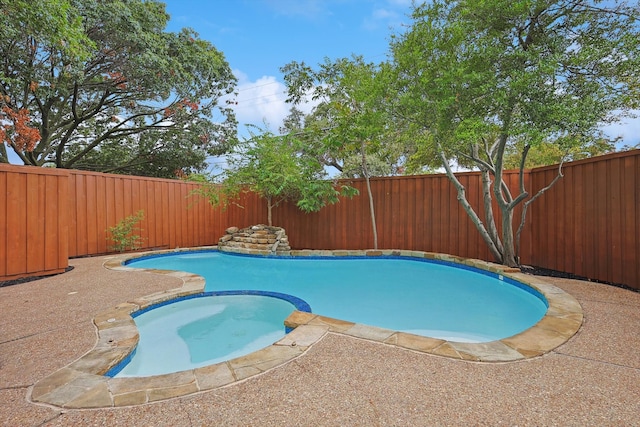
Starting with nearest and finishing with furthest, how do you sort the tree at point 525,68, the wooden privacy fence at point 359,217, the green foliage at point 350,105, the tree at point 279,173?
the tree at point 525,68
the wooden privacy fence at point 359,217
the green foliage at point 350,105
the tree at point 279,173

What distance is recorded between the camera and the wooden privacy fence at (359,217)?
152 inches

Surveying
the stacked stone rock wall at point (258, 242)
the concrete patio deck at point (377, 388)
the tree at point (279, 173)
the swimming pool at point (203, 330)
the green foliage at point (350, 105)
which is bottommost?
the swimming pool at point (203, 330)

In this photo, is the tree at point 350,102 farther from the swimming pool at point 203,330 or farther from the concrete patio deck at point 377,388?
the concrete patio deck at point 377,388

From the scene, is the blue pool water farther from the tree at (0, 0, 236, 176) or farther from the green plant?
the tree at (0, 0, 236, 176)

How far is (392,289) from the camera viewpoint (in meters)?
4.44

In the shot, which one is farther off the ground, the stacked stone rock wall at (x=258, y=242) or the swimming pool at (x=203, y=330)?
the stacked stone rock wall at (x=258, y=242)

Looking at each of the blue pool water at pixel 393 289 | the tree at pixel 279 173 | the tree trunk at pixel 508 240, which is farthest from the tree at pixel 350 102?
the tree trunk at pixel 508 240

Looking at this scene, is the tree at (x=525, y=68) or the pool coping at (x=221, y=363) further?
the tree at (x=525, y=68)

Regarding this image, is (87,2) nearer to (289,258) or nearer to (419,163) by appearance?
(289,258)

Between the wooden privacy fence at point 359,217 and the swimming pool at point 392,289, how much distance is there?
1004 mm

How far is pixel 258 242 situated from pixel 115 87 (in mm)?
6247

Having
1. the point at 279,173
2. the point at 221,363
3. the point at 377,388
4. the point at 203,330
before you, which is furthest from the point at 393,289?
the point at 279,173

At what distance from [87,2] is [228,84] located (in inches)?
185

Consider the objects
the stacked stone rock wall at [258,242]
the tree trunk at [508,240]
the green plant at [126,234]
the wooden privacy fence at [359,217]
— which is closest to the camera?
the wooden privacy fence at [359,217]
